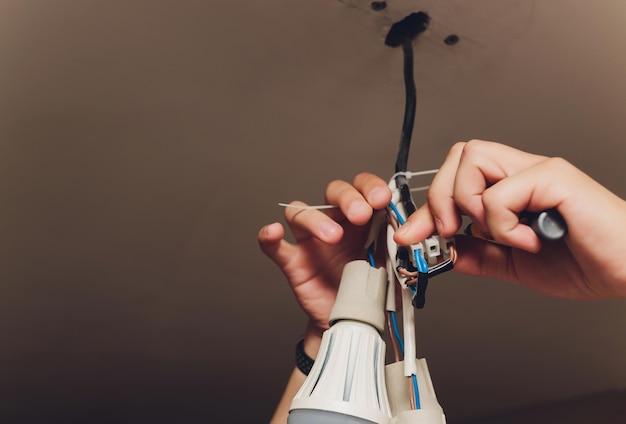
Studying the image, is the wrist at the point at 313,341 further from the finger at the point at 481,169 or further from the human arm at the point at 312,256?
the finger at the point at 481,169

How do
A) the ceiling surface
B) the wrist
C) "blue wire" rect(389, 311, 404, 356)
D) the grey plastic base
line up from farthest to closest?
the wrist, the ceiling surface, "blue wire" rect(389, 311, 404, 356), the grey plastic base

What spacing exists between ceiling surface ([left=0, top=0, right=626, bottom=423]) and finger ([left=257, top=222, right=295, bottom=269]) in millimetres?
180

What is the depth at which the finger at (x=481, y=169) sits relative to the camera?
1.60 feet

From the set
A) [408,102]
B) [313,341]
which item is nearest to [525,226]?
[408,102]

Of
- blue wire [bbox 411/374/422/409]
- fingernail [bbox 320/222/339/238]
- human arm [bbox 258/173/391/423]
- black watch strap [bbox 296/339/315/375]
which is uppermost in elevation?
fingernail [bbox 320/222/339/238]

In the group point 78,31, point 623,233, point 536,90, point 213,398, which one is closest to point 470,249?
point 623,233

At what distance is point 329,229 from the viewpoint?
0.62 metres

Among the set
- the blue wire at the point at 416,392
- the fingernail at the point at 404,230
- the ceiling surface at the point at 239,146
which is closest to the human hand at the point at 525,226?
the fingernail at the point at 404,230

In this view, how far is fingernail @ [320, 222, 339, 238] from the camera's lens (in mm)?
614

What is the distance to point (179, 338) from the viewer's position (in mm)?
1318

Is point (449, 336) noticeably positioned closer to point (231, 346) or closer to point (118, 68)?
point (231, 346)

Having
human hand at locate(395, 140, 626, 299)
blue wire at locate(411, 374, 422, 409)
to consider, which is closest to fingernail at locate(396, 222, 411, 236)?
human hand at locate(395, 140, 626, 299)

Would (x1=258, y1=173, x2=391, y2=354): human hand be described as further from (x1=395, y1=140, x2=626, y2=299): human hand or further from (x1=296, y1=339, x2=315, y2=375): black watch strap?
(x1=395, y1=140, x2=626, y2=299): human hand

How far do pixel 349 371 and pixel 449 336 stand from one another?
0.90m
